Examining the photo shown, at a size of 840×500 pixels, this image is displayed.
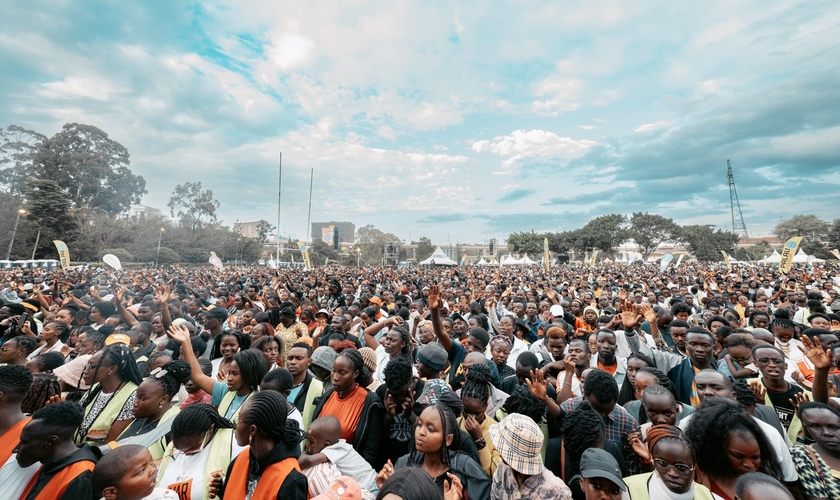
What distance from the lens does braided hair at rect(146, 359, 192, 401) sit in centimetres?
272

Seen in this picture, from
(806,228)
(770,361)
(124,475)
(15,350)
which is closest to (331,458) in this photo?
(124,475)

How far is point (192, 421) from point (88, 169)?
6258 centimetres

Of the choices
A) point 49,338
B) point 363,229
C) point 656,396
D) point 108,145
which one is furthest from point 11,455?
point 363,229

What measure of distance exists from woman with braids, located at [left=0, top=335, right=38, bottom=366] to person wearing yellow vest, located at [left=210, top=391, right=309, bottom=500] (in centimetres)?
359

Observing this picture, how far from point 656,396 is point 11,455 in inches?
157

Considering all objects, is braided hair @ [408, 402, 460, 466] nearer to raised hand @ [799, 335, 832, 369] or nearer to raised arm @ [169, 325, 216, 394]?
raised arm @ [169, 325, 216, 394]

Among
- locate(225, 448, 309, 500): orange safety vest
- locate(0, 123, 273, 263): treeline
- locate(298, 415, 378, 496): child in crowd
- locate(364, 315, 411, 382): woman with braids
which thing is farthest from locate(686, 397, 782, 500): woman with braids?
locate(0, 123, 273, 263): treeline

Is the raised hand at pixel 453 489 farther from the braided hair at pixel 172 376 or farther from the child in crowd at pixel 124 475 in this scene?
the braided hair at pixel 172 376

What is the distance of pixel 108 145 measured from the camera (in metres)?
51.0

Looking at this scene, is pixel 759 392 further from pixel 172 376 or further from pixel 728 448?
pixel 172 376

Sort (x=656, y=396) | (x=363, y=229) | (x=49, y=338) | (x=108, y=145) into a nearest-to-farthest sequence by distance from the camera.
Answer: (x=656, y=396) < (x=49, y=338) < (x=108, y=145) < (x=363, y=229)

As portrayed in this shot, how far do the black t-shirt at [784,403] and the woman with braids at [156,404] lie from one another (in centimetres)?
455

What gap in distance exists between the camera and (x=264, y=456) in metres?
1.91

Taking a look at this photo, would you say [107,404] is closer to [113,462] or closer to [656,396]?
[113,462]
